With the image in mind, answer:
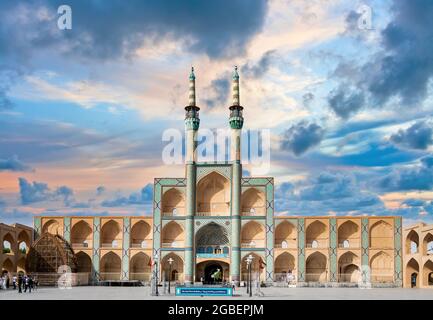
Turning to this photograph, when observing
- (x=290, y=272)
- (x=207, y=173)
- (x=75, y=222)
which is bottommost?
(x=290, y=272)

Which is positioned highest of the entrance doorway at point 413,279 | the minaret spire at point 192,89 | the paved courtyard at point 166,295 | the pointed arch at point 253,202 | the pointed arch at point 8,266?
the minaret spire at point 192,89

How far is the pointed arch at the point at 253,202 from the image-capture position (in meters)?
56.2

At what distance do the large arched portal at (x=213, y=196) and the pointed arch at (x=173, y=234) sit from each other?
2.49 metres

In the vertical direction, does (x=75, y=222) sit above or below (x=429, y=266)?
above

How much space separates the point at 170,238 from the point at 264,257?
8.88 m

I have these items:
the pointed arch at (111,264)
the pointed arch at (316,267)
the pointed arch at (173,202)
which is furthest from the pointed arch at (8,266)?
the pointed arch at (316,267)

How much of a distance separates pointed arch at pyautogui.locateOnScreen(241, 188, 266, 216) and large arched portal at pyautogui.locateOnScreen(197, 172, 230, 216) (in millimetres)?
1495

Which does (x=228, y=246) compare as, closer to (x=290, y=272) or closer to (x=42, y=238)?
(x=290, y=272)

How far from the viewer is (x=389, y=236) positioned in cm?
5534

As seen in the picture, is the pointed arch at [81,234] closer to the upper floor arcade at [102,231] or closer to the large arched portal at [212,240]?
the upper floor arcade at [102,231]
